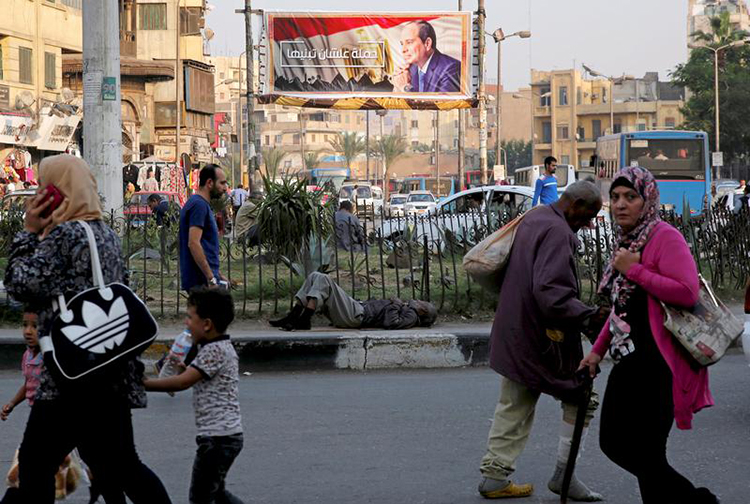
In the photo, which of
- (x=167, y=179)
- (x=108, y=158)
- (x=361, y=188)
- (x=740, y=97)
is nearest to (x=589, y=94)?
(x=740, y=97)

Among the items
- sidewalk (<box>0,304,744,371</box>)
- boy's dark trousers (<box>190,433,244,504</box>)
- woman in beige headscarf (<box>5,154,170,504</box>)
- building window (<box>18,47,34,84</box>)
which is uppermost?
building window (<box>18,47,34,84</box>)

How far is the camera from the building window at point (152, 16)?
6581cm

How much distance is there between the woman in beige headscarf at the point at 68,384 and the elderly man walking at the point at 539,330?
1.84 metres

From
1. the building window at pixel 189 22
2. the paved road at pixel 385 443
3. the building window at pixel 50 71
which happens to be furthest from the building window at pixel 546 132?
the paved road at pixel 385 443

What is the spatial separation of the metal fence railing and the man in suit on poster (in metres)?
16.9

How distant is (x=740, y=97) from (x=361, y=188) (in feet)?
80.9

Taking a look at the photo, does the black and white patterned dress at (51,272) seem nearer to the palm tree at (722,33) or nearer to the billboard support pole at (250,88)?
the billboard support pole at (250,88)

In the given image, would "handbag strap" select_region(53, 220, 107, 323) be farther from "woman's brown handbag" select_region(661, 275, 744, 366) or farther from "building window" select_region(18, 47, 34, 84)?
"building window" select_region(18, 47, 34, 84)

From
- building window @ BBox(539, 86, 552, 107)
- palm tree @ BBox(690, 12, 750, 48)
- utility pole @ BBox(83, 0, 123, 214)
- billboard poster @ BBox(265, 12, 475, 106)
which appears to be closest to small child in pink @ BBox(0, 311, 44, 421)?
utility pole @ BBox(83, 0, 123, 214)

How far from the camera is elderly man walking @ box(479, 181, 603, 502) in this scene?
210 inches

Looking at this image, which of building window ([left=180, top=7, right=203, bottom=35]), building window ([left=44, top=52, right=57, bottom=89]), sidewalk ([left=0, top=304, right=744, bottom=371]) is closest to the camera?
sidewalk ([left=0, top=304, right=744, bottom=371])

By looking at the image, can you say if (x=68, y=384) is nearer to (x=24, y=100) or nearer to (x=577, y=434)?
(x=577, y=434)

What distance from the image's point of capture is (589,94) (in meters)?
119

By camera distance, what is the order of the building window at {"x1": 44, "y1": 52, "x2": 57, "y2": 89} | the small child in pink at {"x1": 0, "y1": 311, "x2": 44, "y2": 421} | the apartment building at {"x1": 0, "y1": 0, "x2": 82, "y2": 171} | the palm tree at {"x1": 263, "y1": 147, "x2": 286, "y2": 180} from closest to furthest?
the small child in pink at {"x1": 0, "y1": 311, "x2": 44, "y2": 421}
the palm tree at {"x1": 263, "y1": 147, "x2": 286, "y2": 180}
the apartment building at {"x1": 0, "y1": 0, "x2": 82, "y2": 171}
the building window at {"x1": 44, "y1": 52, "x2": 57, "y2": 89}
